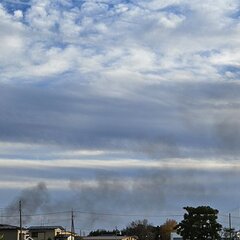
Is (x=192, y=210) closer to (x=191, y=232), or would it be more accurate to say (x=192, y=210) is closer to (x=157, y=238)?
(x=191, y=232)

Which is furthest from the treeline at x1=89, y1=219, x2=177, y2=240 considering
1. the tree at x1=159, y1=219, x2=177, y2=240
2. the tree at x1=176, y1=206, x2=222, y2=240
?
the tree at x1=176, y1=206, x2=222, y2=240

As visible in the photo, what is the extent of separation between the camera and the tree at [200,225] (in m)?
109

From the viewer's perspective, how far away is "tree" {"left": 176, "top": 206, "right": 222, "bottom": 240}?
109m

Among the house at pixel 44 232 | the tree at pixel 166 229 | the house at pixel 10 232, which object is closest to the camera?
the house at pixel 10 232

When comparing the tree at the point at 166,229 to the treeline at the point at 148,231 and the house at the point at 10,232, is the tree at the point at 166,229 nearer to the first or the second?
the treeline at the point at 148,231

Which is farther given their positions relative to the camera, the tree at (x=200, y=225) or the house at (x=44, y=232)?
the house at (x=44, y=232)

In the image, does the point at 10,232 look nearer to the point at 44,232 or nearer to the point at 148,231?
the point at 44,232

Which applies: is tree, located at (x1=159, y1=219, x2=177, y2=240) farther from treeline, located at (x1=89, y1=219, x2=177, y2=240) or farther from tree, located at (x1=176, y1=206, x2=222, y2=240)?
tree, located at (x1=176, y1=206, x2=222, y2=240)

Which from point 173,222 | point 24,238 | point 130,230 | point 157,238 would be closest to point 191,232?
point 24,238

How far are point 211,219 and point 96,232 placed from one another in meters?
94.9

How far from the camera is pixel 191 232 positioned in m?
110

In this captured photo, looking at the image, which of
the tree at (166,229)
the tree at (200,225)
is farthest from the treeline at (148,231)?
the tree at (200,225)

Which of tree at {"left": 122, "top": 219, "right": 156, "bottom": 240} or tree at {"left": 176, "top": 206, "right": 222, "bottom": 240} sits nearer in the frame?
tree at {"left": 176, "top": 206, "right": 222, "bottom": 240}

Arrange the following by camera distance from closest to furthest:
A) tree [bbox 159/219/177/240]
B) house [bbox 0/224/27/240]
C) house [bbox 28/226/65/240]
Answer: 1. house [bbox 0/224/27/240]
2. house [bbox 28/226/65/240]
3. tree [bbox 159/219/177/240]
